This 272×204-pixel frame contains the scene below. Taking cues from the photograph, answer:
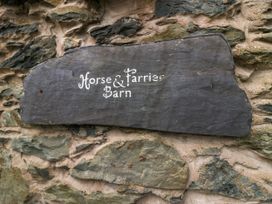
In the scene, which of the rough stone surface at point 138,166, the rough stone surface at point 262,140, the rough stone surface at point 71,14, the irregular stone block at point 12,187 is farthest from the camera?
the irregular stone block at point 12,187

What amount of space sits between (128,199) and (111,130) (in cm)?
31

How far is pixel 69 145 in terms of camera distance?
1731 millimetres

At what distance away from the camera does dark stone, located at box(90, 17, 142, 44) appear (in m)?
1.65

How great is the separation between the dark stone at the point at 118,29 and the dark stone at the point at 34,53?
0.24 meters

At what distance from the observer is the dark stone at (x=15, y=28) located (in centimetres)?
184

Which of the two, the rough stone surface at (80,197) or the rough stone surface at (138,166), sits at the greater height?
the rough stone surface at (138,166)

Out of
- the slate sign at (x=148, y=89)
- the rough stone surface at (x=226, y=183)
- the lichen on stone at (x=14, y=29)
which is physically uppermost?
the lichen on stone at (x=14, y=29)

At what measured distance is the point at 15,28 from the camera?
73.1 inches

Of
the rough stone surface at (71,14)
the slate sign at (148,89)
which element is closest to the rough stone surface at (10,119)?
the slate sign at (148,89)

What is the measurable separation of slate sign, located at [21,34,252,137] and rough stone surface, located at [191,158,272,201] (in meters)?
0.14

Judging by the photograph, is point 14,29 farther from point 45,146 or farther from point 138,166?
point 138,166

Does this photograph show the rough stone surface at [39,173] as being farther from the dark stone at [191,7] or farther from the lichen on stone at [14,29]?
the dark stone at [191,7]

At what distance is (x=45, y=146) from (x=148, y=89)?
594 millimetres

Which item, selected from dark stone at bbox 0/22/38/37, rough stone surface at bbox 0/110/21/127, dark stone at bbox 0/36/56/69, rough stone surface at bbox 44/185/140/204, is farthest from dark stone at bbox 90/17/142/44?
rough stone surface at bbox 44/185/140/204
